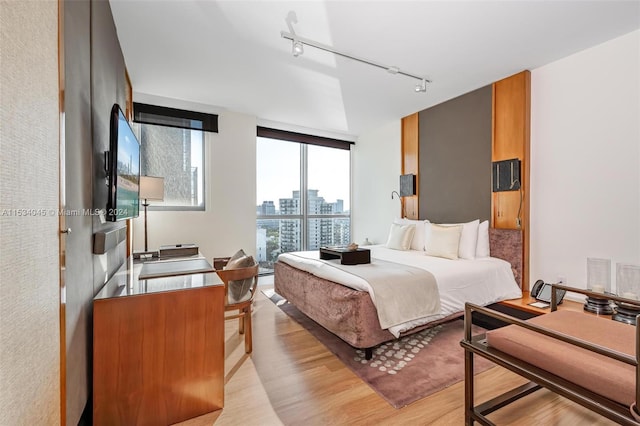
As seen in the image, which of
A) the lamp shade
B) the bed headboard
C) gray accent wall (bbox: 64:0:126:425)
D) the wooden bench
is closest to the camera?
the wooden bench

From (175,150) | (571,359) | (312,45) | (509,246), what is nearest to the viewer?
(571,359)

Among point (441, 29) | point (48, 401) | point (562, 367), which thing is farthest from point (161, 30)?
point (562, 367)

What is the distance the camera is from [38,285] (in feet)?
3.16

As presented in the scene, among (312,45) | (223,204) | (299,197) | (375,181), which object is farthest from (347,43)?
(299,197)

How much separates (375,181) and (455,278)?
10.1 ft

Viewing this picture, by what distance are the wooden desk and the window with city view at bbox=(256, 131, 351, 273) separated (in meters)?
3.26

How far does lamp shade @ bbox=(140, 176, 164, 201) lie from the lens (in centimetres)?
328

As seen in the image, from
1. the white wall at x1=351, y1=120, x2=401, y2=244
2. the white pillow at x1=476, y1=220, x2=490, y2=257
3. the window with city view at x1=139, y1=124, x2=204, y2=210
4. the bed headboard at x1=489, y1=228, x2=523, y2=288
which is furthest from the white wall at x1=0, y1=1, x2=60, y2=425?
the white wall at x1=351, y1=120, x2=401, y2=244

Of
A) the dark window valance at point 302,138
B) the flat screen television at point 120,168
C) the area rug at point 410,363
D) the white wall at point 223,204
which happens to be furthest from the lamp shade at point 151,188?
the area rug at point 410,363

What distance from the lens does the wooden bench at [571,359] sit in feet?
3.56

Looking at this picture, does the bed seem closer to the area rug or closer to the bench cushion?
the area rug

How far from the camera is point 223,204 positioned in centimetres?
452

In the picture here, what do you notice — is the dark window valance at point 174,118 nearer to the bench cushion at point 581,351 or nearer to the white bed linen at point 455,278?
the white bed linen at point 455,278

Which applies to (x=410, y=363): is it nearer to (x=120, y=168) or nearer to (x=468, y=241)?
(x=468, y=241)
